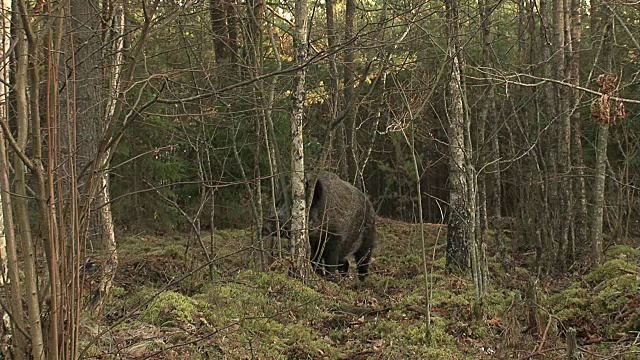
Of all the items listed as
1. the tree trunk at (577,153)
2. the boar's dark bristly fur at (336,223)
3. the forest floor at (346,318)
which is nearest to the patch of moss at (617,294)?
the forest floor at (346,318)

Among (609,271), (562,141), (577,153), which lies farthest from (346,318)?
(577,153)

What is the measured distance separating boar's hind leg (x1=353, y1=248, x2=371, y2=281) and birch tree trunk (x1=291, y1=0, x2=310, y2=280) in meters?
1.88

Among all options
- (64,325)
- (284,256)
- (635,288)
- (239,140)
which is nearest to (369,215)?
(284,256)

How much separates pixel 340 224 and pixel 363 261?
1034 mm

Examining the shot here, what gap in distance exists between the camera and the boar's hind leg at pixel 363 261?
1146 cm

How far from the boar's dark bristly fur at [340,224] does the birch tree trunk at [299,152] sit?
565 mm

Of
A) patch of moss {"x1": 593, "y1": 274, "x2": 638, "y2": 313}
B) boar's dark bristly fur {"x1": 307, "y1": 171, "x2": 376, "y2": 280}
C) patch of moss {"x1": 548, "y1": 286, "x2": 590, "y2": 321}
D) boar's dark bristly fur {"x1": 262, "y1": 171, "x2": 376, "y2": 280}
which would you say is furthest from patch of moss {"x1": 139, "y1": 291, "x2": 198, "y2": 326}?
patch of moss {"x1": 593, "y1": 274, "x2": 638, "y2": 313}

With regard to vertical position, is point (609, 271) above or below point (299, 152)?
below

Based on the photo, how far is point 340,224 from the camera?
10812 mm

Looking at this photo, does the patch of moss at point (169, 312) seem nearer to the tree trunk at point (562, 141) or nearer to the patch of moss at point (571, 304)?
the patch of moss at point (571, 304)

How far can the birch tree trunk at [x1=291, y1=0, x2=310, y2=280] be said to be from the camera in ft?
30.9

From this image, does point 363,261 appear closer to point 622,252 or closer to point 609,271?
point 609,271

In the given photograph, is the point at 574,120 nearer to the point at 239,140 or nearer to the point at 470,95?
the point at 470,95

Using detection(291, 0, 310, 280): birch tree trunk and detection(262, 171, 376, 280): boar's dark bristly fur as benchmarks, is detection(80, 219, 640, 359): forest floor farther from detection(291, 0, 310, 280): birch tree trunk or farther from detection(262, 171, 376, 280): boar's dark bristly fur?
detection(262, 171, 376, 280): boar's dark bristly fur
